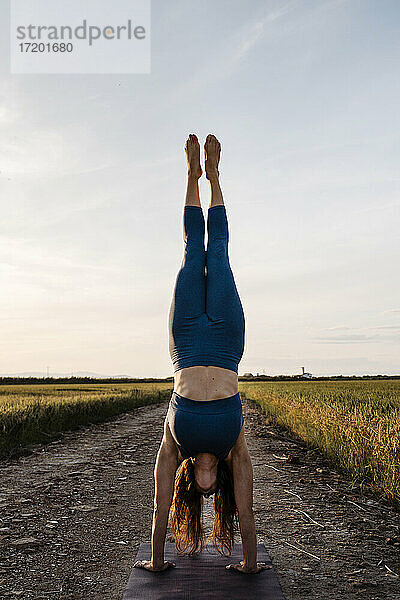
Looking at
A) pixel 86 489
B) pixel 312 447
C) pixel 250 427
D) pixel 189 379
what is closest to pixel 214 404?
pixel 189 379

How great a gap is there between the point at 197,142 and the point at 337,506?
4.73 meters

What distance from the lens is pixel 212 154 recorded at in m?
5.07

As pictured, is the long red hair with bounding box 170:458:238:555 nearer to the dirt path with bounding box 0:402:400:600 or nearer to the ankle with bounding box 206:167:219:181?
the dirt path with bounding box 0:402:400:600

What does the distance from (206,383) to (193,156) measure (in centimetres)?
222

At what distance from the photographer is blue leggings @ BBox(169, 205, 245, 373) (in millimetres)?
4188

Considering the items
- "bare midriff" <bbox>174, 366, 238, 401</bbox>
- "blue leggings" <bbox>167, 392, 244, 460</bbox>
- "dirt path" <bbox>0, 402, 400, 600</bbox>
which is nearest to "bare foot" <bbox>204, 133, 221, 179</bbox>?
"bare midriff" <bbox>174, 366, 238, 401</bbox>

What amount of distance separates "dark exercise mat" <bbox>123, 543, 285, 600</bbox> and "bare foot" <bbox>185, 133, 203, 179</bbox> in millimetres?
3443

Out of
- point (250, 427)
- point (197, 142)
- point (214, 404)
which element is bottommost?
point (250, 427)

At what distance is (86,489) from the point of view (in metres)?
7.81

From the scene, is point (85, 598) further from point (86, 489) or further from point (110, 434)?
point (110, 434)

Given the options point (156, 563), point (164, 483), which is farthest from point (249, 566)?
point (164, 483)

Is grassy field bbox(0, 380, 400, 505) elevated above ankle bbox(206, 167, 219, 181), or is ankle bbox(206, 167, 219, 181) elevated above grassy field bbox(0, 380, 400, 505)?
ankle bbox(206, 167, 219, 181)

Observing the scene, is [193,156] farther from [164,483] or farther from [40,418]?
[40,418]

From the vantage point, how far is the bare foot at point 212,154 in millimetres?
5031
